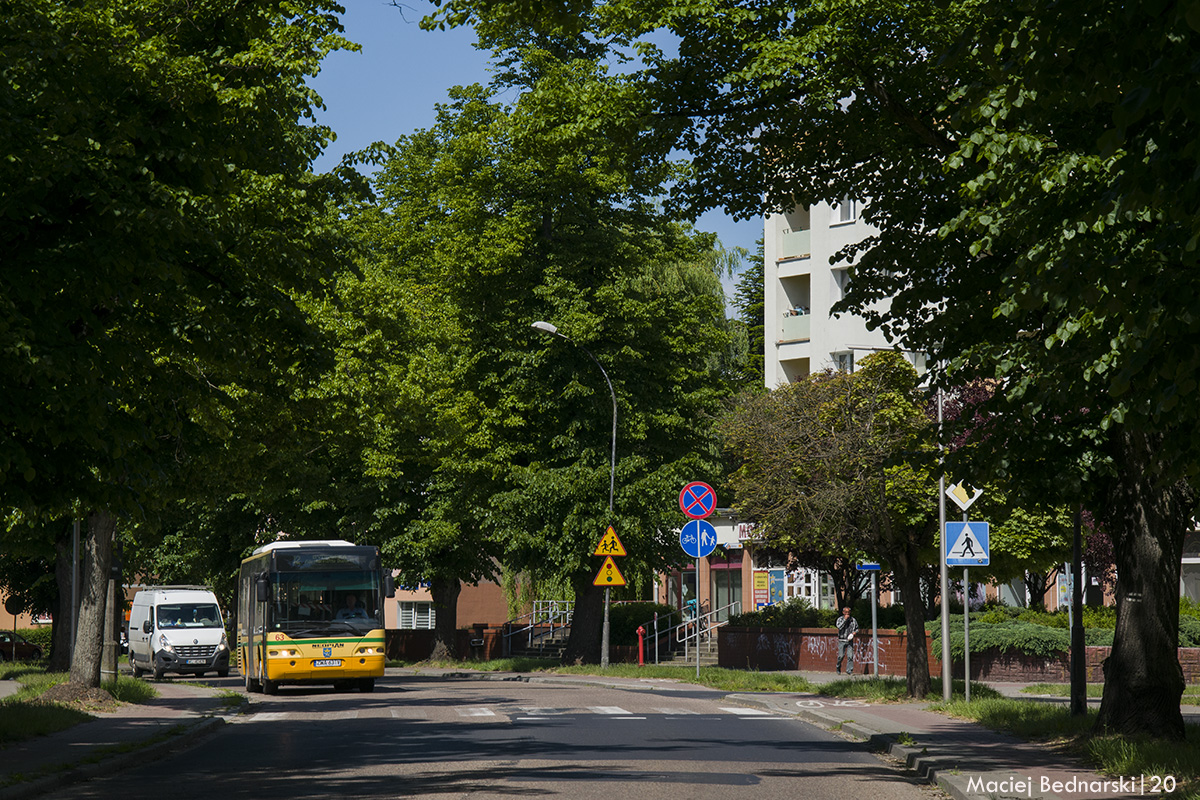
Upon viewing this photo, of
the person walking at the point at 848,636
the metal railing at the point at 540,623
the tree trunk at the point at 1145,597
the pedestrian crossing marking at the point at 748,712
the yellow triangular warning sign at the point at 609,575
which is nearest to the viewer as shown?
the tree trunk at the point at 1145,597

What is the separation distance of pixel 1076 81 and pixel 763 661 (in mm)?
33548

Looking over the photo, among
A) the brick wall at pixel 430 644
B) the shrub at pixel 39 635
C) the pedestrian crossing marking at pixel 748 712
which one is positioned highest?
the pedestrian crossing marking at pixel 748 712

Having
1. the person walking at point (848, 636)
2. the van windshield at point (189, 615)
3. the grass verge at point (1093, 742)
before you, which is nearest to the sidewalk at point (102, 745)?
the grass verge at point (1093, 742)

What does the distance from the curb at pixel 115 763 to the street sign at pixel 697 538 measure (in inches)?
489

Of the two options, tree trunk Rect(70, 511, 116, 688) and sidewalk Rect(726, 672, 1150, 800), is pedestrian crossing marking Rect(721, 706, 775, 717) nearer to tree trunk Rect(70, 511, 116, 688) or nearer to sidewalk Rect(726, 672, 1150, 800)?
sidewalk Rect(726, 672, 1150, 800)

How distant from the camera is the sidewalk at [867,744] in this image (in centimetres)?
1119

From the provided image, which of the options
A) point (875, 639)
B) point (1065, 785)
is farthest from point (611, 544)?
point (1065, 785)

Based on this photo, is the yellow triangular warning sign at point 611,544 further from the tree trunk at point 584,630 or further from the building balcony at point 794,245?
the building balcony at point 794,245

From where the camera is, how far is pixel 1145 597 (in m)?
14.7

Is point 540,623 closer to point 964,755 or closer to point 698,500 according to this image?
point 698,500

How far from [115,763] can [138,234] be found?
5.27 metres

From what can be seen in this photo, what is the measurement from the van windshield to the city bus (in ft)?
46.7

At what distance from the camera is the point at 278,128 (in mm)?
17906

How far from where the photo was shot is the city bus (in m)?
28.0
